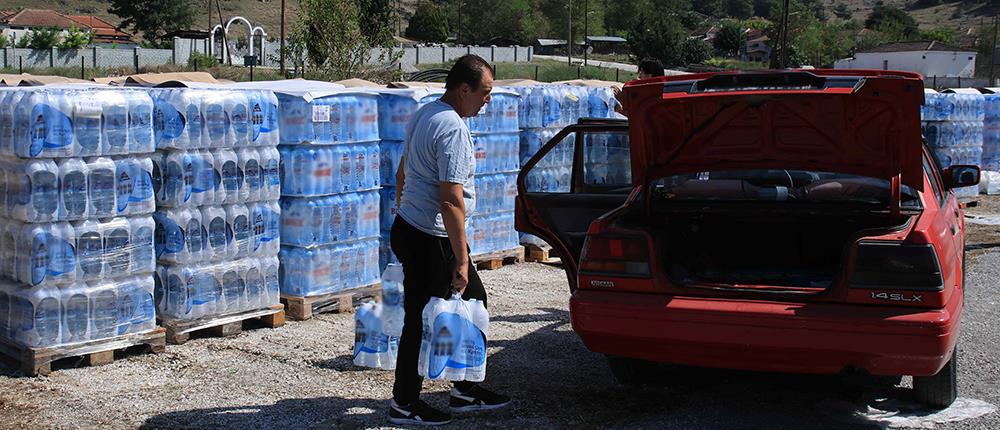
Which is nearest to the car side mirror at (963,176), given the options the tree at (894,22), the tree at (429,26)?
the tree at (429,26)

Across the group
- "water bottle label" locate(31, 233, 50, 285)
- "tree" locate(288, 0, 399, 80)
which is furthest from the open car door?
"tree" locate(288, 0, 399, 80)

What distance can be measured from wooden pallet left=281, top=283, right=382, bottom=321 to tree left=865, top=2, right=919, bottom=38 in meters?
118

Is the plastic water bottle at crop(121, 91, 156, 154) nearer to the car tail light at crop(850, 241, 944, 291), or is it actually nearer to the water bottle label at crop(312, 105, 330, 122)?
the water bottle label at crop(312, 105, 330, 122)

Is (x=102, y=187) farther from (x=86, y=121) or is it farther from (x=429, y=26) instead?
(x=429, y=26)

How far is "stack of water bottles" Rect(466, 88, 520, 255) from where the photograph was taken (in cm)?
1021

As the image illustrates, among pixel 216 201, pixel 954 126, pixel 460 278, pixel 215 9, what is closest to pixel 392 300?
pixel 460 278

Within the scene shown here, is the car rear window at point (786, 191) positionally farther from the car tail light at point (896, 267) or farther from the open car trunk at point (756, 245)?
the car tail light at point (896, 267)

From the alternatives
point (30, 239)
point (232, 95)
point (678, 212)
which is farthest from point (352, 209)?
point (678, 212)

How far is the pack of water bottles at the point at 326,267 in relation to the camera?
321 inches

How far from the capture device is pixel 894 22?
389ft

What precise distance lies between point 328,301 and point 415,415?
302 centimetres

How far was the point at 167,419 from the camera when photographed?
5.61 m

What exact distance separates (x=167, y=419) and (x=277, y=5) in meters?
103

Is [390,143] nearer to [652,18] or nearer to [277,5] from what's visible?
[652,18]
